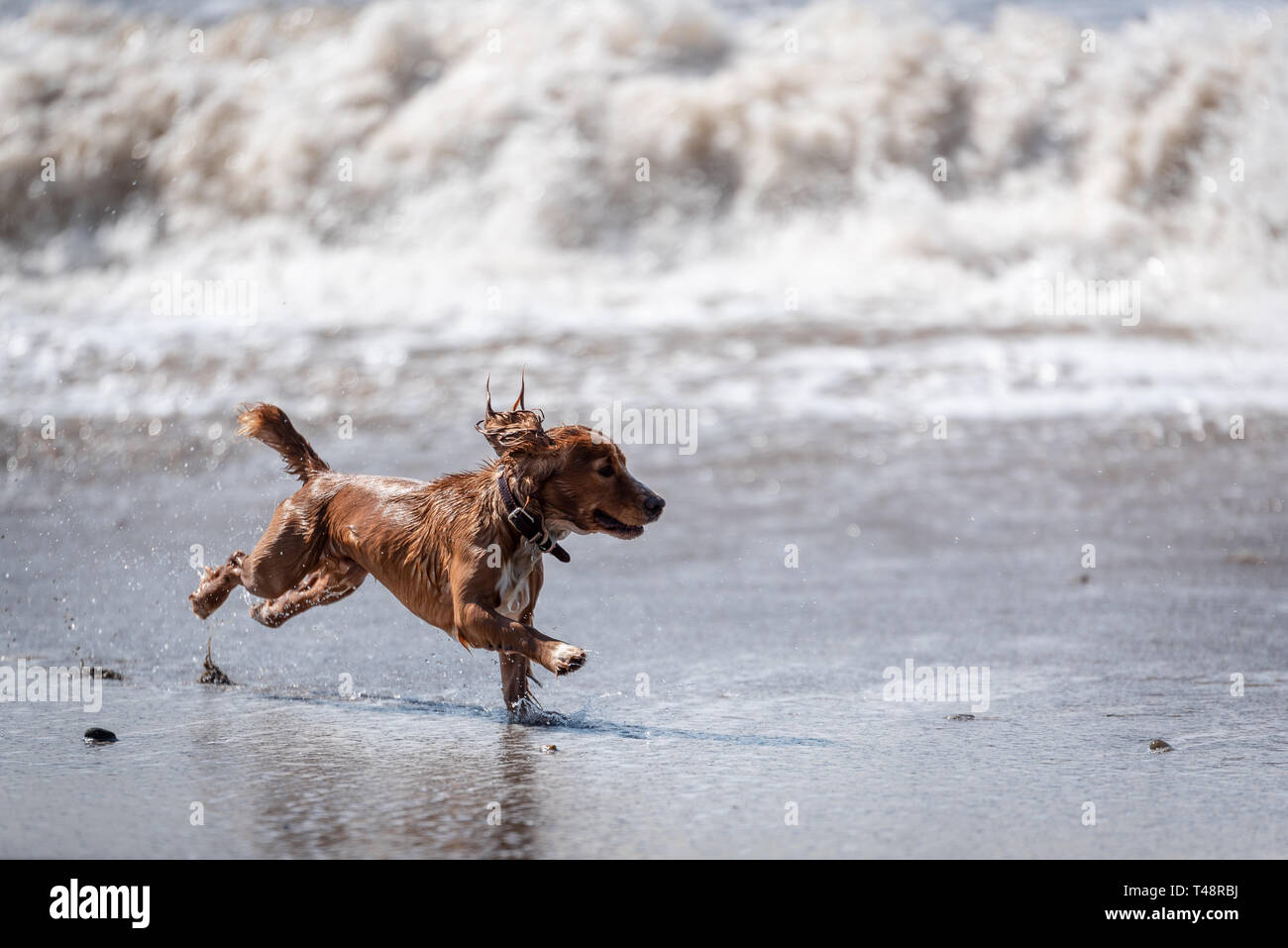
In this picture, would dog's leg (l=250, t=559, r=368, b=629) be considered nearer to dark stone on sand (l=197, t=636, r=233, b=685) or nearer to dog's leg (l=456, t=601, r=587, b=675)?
dark stone on sand (l=197, t=636, r=233, b=685)

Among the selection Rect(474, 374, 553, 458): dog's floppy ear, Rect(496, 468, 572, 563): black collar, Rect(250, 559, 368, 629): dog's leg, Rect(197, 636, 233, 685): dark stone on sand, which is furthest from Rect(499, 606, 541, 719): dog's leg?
Rect(197, 636, 233, 685): dark stone on sand

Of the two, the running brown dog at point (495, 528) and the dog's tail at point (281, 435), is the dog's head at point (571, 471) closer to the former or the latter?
the running brown dog at point (495, 528)

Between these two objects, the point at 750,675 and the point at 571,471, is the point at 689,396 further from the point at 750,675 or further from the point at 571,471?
the point at 571,471

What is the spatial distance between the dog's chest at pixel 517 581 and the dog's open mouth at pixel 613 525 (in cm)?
25

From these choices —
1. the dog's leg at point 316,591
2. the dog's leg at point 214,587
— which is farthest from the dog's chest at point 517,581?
the dog's leg at point 214,587

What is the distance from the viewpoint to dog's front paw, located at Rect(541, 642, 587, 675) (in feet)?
13.8

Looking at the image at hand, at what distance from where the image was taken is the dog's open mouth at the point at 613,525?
4.73 metres

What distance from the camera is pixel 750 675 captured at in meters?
5.48

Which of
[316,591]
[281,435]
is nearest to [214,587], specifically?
[316,591]

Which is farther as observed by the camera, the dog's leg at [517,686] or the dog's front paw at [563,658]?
the dog's leg at [517,686]

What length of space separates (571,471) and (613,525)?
23cm

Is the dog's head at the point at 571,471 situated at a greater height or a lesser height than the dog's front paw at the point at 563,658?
greater

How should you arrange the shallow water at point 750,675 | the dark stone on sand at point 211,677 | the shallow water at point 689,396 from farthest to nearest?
1. the dark stone on sand at point 211,677
2. the shallow water at point 689,396
3. the shallow water at point 750,675
